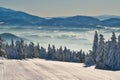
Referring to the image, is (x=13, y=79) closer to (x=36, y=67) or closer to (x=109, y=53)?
(x=36, y=67)

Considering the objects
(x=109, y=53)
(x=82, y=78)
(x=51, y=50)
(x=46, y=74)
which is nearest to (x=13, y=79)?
(x=46, y=74)

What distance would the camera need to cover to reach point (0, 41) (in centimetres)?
12712

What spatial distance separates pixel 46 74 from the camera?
71000 millimetres

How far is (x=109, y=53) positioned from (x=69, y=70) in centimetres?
2966

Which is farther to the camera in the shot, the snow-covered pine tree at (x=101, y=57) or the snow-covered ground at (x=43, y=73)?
the snow-covered pine tree at (x=101, y=57)

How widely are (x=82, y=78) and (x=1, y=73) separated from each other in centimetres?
1821

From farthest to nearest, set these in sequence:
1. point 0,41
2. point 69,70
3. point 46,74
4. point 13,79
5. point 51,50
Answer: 1. point 51,50
2. point 0,41
3. point 69,70
4. point 46,74
5. point 13,79

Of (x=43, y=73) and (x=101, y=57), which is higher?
(x=43, y=73)

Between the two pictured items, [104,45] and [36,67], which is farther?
[104,45]

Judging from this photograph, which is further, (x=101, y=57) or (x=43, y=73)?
(x=101, y=57)

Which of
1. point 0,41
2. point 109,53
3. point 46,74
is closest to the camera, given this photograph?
point 46,74

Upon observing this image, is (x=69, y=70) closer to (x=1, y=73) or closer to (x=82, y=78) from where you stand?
(x=82, y=78)

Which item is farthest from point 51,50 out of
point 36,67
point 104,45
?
point 36,67

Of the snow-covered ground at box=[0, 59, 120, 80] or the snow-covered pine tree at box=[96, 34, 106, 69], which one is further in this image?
the snow-covered pine tree at box=[96, 34, 106, 69]
